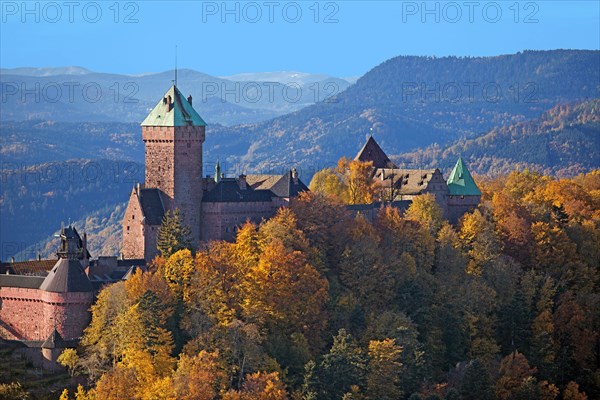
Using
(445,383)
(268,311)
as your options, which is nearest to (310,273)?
(268,311)

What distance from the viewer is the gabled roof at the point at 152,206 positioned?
9912 cm

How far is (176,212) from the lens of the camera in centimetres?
9906

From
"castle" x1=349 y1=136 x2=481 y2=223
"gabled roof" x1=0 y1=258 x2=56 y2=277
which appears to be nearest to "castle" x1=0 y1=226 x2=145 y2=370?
"gabled roof" x1=0 y1=258 x2=56 y2=277

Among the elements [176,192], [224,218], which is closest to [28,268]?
[176,192]

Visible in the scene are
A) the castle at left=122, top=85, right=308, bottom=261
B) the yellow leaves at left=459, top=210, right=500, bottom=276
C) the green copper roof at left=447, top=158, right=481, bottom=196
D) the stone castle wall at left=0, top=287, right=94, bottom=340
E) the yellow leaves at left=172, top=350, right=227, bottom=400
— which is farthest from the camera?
the green copper roof at left=447, top=158, right=481, bottom=196

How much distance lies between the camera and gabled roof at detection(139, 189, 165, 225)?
99.1m

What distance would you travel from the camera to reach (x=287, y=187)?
344 ft

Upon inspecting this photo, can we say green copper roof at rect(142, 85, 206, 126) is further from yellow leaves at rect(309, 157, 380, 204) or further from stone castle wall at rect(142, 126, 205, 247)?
yellow leaves at rect(309, 157, 380, 204)

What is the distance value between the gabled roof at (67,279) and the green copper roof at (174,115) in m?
12.1

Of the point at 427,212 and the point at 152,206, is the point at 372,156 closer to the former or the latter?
the point at 427,212

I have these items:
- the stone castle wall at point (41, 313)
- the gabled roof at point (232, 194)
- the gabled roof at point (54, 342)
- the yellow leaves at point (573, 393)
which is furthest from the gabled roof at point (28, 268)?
the yellow leaves at point (573, 393)

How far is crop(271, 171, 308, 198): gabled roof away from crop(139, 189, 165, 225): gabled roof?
9.36m

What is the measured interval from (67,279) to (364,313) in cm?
2135

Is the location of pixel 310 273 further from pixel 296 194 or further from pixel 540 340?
pixel 540 340
